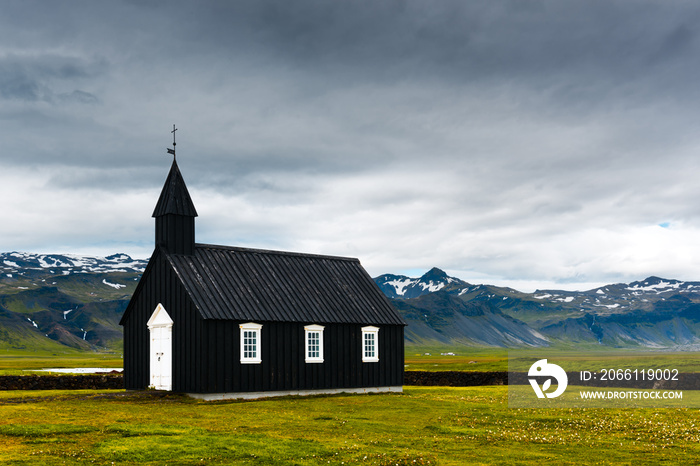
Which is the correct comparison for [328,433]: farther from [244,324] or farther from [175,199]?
[175,199]

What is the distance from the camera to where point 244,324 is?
129 ft

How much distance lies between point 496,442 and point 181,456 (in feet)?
32.3

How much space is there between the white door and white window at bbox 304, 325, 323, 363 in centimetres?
781

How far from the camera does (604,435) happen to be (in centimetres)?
2433

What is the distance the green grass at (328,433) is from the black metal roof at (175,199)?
38.0 ft

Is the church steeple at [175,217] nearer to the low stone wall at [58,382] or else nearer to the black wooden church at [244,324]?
the black wooden church at [244,324]

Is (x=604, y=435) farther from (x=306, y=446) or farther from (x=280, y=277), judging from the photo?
(x=280, y=277)

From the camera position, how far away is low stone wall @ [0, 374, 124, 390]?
149 ft

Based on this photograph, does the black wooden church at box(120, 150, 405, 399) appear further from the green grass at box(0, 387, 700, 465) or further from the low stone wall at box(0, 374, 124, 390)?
the low stone wall at box(0, 374, 124, 390)

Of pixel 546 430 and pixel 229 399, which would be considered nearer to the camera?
pixel 546 430

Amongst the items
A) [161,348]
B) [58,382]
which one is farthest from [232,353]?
[58,382]

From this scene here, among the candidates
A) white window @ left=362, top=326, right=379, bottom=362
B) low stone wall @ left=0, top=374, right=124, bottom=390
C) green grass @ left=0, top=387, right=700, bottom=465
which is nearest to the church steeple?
green grass @ left=0, top=387, right=700, bottom=465

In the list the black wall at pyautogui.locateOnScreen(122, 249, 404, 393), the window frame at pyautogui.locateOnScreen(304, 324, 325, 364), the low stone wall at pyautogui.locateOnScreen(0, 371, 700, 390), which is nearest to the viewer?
the black wall at pyautogui.locateOnScreen(122, 249, 404, 393)

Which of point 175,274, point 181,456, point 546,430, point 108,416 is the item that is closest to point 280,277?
point 175,274
